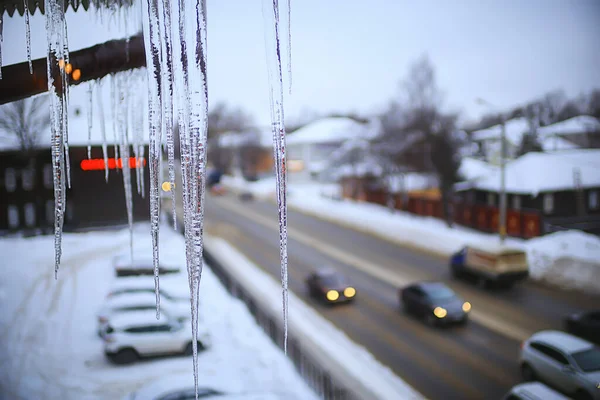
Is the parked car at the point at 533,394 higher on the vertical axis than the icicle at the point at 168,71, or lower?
lower

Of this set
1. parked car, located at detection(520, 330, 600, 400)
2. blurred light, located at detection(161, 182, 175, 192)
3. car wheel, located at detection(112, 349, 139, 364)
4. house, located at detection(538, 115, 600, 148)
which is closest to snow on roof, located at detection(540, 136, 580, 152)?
house, located at detection(538, 115, 600, 148)

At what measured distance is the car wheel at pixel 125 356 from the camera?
446cm

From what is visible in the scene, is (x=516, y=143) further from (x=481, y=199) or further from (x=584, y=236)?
(x=584, y=236)

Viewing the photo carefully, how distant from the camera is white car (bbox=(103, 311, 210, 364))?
450 cm

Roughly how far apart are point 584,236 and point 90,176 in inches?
388

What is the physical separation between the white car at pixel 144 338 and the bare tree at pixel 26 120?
98.7 inches

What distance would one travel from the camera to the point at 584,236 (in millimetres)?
9422

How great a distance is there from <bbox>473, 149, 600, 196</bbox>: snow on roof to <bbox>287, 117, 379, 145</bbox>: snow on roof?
790 centimetres

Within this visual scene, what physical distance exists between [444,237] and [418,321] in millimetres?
5473

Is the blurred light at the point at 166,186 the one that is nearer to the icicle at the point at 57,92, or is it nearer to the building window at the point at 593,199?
the icicle at the point at 57,92

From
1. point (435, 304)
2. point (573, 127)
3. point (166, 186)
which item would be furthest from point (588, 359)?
point (573, 127)

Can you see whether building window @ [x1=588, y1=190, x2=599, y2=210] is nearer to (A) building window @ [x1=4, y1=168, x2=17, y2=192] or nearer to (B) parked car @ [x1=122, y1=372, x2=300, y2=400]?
(B) parked car @ [x1=122, y1=372, x2=300, y2=400]

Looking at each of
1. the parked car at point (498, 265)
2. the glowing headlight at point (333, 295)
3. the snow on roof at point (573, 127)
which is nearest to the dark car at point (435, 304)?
the glowing headlight at point (333, 295)

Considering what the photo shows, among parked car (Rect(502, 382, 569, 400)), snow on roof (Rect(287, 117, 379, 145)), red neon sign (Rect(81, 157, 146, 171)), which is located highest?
snow on roof (Rect(287, 117, 379, 145))
